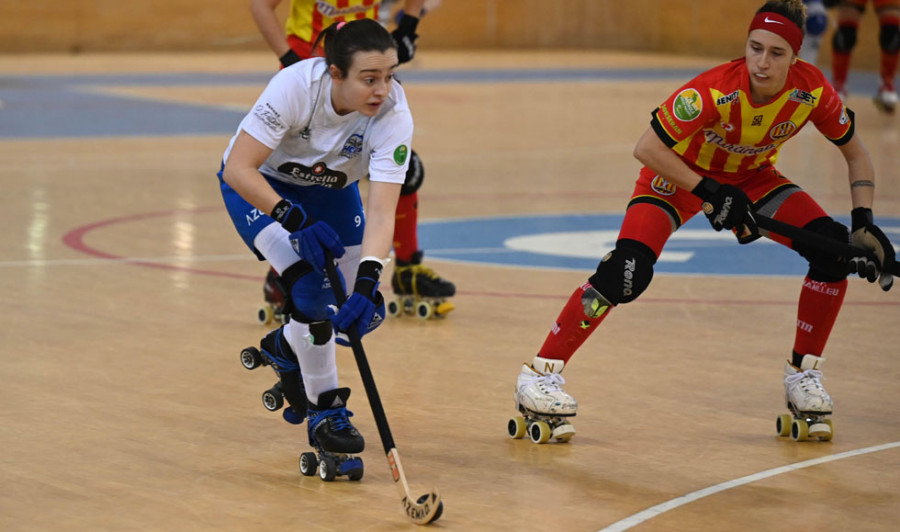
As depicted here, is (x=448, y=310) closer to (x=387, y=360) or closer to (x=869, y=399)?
(x=387, y=360)

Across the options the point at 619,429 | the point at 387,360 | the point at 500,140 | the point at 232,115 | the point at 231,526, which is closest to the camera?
the point at 231,526

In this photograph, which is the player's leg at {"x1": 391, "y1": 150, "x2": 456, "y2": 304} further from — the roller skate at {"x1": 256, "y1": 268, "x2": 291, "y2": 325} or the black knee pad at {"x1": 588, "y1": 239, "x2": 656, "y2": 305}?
the black knee pad at {"x1": 588, "y1": 239, "x2": 656, "y2": 305}

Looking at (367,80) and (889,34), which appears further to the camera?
(889,34)

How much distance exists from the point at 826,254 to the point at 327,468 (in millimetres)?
1979

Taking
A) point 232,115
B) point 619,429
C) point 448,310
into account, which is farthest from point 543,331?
point 232,115

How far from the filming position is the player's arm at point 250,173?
4.55m

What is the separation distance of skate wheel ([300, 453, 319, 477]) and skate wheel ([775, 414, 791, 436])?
171 centimetres

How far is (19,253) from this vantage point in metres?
8.67

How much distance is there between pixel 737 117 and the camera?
4.98m

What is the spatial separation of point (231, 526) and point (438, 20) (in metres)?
27.3

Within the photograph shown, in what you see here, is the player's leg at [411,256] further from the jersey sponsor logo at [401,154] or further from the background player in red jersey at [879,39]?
the background player in red jersey at [879,39]

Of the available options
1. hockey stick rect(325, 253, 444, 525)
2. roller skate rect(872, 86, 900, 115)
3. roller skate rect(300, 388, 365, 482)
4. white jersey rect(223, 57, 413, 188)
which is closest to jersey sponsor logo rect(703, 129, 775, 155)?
white jersey rect(223, 57, 413, 188)

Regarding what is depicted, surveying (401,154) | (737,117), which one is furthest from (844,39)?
(401,154)

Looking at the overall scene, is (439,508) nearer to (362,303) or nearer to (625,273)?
(362,303)
